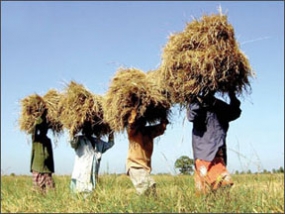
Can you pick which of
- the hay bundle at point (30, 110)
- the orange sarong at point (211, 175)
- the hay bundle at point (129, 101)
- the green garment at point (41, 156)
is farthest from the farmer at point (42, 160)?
the orange sarong at point (211, 175)

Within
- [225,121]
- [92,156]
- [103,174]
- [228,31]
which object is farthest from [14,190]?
[228,31]

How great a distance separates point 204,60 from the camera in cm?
287

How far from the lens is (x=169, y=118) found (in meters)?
5.27

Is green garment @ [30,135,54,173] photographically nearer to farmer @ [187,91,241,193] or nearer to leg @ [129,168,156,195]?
leg @ [129,168,156,195]

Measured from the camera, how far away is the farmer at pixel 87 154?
6.68 meters

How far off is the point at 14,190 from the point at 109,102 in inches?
115

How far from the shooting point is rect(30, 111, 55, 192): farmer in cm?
872

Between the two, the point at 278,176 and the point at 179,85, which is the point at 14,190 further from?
the point at 179,85

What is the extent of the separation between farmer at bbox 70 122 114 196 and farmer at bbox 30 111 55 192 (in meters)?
1.92

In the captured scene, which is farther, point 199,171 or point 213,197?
point 199,171

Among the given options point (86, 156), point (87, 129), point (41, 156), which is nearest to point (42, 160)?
point (41, 156)

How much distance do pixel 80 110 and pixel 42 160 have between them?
3.10m

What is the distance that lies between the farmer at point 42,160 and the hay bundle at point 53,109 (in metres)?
0.42

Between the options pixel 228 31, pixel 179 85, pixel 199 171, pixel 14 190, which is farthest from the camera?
pixel 14 190
